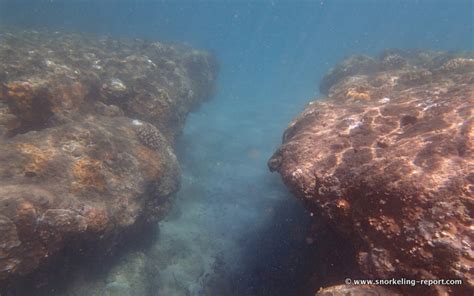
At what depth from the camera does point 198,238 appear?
1023 centimetres

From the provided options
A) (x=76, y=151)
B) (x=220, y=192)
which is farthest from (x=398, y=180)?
(x=220, y=192)

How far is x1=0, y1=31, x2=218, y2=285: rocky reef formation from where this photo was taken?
17.9 feet

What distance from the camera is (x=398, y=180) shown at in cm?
388

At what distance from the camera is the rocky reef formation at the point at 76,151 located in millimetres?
5465

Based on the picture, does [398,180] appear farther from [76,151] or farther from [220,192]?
[220,192]

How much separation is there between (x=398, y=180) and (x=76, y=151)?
6.76 metres

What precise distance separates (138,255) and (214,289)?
8.17ft

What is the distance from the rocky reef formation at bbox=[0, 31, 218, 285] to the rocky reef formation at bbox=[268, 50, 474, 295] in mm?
3913

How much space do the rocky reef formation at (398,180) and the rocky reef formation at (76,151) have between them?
154 inches

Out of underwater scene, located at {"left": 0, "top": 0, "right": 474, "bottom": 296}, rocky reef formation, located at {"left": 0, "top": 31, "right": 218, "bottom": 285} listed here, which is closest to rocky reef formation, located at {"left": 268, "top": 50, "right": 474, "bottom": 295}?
underwater scene, located at {"left": 0, "top": 0, "right": 474, "bottom": 296}

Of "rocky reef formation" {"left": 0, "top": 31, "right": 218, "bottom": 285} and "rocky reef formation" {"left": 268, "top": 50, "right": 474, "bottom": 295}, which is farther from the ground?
"rocky reef formation" {"left": 268, "top": 50, "right": 474, "bottom": 295}

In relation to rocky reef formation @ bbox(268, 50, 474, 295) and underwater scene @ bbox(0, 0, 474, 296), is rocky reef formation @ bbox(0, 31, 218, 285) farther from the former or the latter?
rocky reef formation @ bbox(268, 50, 474, 295)

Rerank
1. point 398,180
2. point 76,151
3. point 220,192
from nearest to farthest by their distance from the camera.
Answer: point 398,180
point 76,151
point 220,192

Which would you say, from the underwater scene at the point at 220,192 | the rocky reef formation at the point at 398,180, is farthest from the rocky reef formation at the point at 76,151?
the rocky reef formation at the point at 398,180
